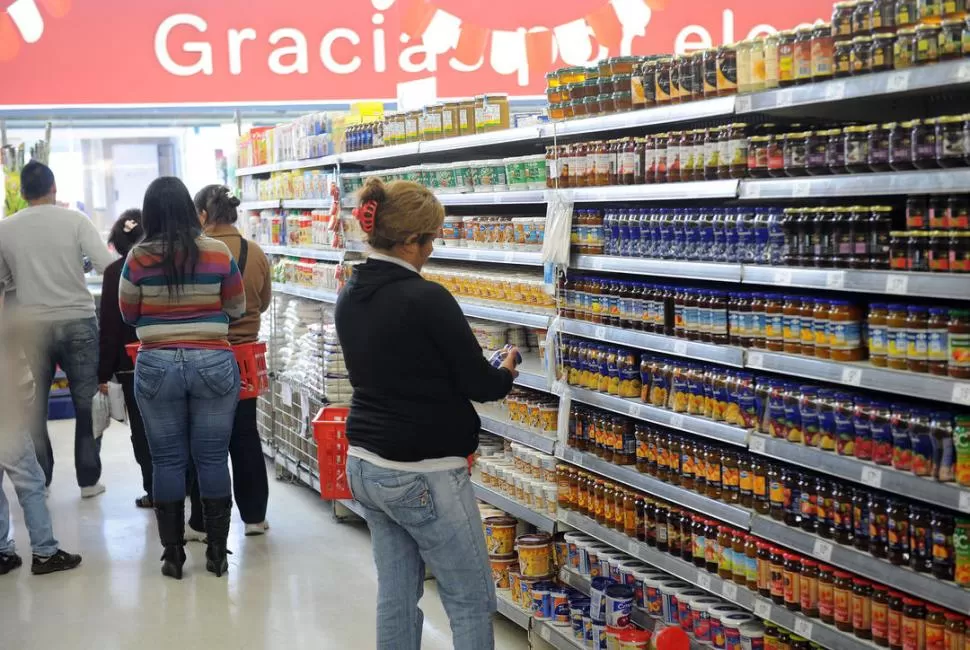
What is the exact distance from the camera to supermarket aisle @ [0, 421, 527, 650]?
4.96m

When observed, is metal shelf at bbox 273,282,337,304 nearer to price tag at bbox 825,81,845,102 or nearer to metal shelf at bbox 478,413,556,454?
metal shelf at bbox 478,413,556,454

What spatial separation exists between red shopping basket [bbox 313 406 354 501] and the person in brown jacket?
3.73 ft

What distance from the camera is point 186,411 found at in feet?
18.3

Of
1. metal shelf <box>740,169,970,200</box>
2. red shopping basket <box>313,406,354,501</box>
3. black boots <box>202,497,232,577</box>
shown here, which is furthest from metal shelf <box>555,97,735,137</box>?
black boots <box>202,497,232,577</box>

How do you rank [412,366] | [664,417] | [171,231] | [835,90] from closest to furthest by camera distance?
1. [835,90]
2. [412,366]
3. [664,417]
4. [171,231]

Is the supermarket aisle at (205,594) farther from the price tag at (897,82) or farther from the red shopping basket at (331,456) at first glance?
the price tag at (897,82)

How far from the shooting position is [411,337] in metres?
3.27

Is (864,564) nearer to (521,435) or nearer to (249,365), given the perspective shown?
(521,435)

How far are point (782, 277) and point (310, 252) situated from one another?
470 centimetres

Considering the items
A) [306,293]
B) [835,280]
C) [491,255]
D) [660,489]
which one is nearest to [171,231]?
[491,255]

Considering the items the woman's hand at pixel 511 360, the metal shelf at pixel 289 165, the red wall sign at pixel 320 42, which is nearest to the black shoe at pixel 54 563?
the metal shelf at pixel 289 165

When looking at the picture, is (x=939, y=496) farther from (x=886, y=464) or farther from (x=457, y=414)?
(x=457, y=414)

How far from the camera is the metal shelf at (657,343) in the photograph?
3.52 m

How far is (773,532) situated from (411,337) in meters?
1.16
